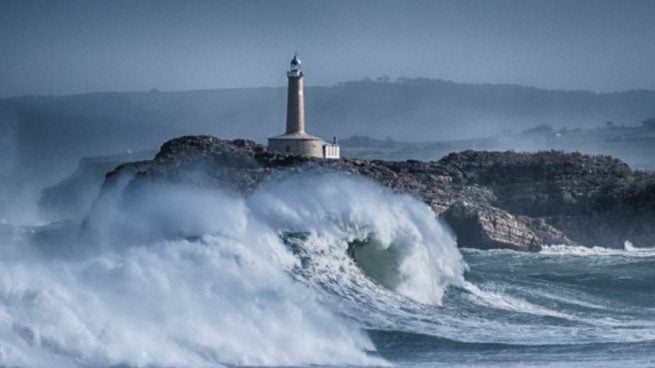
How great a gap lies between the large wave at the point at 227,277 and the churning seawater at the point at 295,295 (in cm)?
4

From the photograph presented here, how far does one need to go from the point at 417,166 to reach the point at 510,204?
409cm

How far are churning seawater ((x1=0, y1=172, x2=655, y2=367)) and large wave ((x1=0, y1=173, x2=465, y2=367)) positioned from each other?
39 mm

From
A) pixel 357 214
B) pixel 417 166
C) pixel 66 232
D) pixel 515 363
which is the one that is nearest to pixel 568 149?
pixel 417 166

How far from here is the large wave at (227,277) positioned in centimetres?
2348

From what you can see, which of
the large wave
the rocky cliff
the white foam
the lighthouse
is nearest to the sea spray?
the large wave

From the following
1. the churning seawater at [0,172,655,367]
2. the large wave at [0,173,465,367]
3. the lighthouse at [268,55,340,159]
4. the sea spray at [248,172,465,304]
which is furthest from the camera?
the lighthouse at [268,55,340,159]

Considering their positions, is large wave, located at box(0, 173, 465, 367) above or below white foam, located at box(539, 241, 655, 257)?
above


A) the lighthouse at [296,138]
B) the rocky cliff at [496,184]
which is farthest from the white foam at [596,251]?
the lighthouse at [296,138]

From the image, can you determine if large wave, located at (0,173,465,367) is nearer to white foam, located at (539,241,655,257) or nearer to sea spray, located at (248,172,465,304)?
sea spray, located at (248,172,465,304)

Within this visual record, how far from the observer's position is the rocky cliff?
55.0m

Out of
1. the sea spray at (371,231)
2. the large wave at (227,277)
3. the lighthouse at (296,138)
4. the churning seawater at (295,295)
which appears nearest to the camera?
the large wave at (227,277)

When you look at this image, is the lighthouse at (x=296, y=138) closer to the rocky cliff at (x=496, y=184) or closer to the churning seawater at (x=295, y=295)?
the rocky cliff at (x=496, y=184)

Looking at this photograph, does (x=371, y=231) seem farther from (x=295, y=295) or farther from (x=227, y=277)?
(x=227, y=277)

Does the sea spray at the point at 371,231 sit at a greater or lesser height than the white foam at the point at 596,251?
greater
